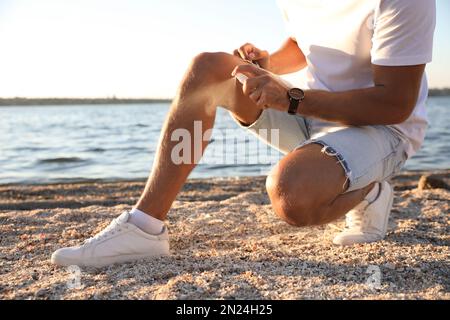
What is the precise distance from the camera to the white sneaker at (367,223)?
251 centimetres

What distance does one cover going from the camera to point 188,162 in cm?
228

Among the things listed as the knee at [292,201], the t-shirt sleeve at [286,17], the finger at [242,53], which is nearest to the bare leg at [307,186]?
the knee at [292,201]

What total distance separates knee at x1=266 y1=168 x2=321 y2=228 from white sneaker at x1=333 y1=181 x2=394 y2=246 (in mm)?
392

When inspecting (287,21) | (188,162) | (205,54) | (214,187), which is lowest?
(214,187)

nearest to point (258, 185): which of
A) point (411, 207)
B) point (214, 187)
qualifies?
point (214, 187)

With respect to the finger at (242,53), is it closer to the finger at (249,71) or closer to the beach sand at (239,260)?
the finger at (249,71)

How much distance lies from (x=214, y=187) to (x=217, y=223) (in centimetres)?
229

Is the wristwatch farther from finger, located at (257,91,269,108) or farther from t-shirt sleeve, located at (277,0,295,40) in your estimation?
t-shirt sleeve, located at (277,0,295,40)

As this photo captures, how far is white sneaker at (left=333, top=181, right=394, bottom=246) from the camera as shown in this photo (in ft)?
8.23

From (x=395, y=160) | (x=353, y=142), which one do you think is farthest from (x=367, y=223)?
(x=353, y=142)

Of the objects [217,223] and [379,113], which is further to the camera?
[217,223]

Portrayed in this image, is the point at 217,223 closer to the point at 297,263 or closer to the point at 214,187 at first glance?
the point at 297,263

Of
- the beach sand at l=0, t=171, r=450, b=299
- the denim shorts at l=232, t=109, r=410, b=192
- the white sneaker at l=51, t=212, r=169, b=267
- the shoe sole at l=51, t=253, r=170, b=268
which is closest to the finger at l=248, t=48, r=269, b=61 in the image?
the denim shorts at l=232, t=109, r=410, b=192

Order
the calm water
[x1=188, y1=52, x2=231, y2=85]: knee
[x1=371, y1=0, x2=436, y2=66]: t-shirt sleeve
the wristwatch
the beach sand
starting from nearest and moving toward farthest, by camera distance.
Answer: the beach sand < [x1=371, y1=0, x2=436, y2=66]: t-shirt sleeve < the wristwatch < [x1=188, y1=52, x2=231, y2=85]: knee < the calm water
